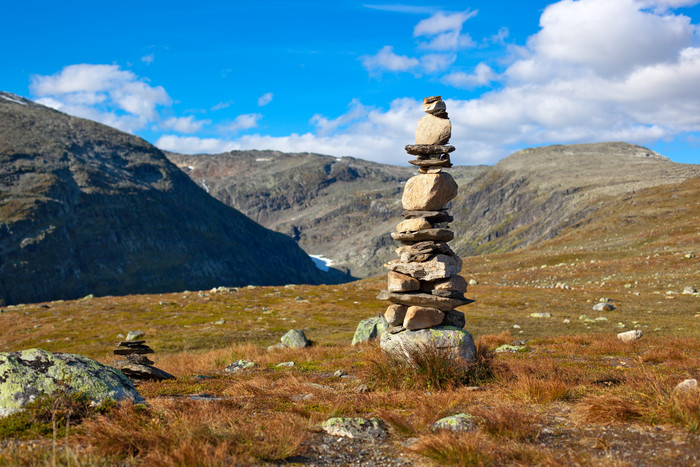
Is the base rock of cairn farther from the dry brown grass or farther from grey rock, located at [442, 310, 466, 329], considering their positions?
the dry brown grass

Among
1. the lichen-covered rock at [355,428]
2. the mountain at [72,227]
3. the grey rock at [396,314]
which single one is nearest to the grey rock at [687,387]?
the lichen-covered rock at [355,428]

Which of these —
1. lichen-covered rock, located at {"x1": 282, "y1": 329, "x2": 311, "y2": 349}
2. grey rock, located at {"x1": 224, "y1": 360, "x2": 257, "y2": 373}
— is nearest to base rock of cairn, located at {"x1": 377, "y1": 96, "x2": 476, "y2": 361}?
grey rock, located at {"x1": 224, "y1": 360, "x2": 257, "y2": 373}

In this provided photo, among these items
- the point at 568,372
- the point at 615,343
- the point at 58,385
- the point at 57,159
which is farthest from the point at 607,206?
the point at 57,159

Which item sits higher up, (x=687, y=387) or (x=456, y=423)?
(x=687, y=387)

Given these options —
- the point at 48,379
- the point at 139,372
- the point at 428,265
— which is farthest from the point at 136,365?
the point at 428,265

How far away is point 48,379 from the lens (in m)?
8.14

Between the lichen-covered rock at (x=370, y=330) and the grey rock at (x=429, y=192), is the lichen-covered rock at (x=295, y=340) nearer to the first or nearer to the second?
→ the lichen-covered rock at (x=370, y=330)

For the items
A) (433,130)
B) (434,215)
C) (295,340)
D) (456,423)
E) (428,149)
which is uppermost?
(433,130)

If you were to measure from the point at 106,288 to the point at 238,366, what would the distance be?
152 m

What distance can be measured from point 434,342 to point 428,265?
2444 millimetres

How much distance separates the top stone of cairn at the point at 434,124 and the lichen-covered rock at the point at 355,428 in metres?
9.12

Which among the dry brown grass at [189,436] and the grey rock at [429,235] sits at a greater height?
the grey rock at [429,235]

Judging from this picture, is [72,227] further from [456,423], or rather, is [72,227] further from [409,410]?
[456,423]

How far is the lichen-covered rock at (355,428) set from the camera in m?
7.72
